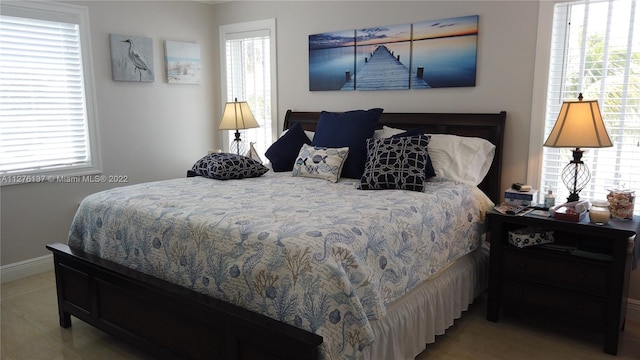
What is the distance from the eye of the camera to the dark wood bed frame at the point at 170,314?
1.83m

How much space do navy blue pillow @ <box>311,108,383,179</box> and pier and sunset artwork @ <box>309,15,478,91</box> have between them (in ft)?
1.60

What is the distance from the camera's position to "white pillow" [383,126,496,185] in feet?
10.5

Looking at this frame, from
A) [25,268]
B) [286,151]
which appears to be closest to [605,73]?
[286,151]

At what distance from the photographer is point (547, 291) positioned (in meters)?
2.72

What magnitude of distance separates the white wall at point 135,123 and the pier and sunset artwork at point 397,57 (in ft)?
4.59

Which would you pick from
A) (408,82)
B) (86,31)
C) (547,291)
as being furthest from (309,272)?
(86,31)

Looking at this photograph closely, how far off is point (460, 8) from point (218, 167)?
84.2 inches

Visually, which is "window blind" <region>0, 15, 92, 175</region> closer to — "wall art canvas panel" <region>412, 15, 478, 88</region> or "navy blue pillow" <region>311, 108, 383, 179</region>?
"navy blue pillow" <region>311, 108, 383, 179</region>

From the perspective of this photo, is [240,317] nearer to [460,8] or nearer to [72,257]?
[72,257]

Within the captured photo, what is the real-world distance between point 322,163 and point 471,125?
44.7 inches

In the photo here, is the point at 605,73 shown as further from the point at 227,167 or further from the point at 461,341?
the point at 227,167

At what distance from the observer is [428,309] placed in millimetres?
2529

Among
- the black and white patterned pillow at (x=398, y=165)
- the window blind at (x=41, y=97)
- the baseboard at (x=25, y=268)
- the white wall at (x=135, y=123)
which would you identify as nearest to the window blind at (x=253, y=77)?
the white wall at (x=135, y=123)

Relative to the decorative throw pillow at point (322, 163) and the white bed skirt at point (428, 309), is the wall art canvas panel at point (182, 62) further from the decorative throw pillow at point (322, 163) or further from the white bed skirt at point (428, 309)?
the white bed skirt at point (428, 309)
